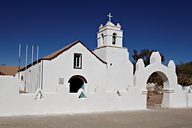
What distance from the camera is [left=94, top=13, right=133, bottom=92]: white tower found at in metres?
24.7

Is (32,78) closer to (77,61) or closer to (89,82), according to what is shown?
(77,61)

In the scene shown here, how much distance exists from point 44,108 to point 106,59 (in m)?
10.8

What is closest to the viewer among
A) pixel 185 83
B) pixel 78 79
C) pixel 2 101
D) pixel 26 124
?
pixel 26 124

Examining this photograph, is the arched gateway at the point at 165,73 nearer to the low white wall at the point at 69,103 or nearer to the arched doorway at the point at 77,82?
the low white wall at the point at 69,103

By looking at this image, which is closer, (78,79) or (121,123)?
(121,123)

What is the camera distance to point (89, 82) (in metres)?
23.6

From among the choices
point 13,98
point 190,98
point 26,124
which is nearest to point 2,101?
point 13,98

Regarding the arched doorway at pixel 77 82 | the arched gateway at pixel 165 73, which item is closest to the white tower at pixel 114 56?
the arched doorway at pixel 77 82

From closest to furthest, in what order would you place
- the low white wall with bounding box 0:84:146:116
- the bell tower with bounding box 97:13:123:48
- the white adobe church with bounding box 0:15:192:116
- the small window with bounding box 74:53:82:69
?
the low white wall with bounding box 0:84:146:116, the white adobe church with bounding box 0:15:192:116, the small window with bounding box 74:53:82:69, the bell tower with bounding box 97:13:123:48

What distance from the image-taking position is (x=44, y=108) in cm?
1523

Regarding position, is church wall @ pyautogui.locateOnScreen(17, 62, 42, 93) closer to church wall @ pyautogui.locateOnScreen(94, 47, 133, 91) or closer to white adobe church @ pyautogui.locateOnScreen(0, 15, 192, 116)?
white adobe church @ pyautogui.locateOnScreen(0, 15, 192, 116)

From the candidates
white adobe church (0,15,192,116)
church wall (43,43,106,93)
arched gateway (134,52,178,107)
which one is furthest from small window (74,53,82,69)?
arched gateway (134,52,178,107)

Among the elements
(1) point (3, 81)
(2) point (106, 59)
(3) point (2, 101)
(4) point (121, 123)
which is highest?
(2) point (106, 59)

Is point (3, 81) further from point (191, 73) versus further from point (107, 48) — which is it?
point (191, 73)
